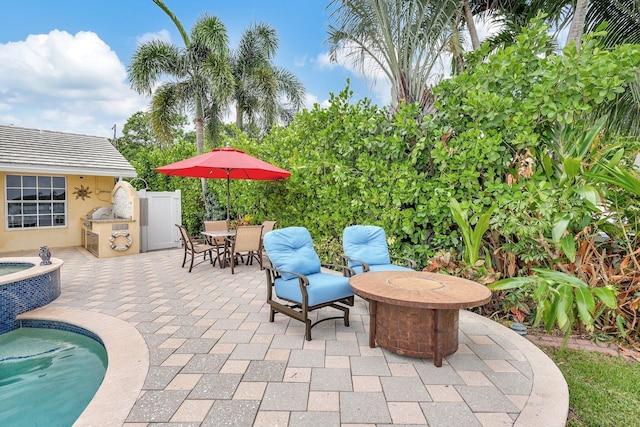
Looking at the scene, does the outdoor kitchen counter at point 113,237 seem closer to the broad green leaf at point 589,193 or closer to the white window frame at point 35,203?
the white window frame at point 35,203

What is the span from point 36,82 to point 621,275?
21.1 m

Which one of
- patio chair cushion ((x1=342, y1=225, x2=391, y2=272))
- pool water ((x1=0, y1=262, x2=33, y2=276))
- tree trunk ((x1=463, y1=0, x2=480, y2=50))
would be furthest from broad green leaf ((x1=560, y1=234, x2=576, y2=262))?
pool water ((x1=0, y1=262, x2=33, y2=276))

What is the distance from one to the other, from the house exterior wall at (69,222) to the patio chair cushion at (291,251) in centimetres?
896

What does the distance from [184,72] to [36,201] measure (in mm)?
6223

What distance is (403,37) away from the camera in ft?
18.3

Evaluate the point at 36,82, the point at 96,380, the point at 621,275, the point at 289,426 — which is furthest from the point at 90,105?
the point at 621,275

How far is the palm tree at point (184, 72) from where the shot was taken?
10.8 metres

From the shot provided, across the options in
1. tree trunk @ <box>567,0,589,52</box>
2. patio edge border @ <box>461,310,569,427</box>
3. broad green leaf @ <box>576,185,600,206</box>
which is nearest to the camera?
patio edge border @ <box>461,310,569,427</box>

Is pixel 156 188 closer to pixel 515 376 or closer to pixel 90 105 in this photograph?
pixel 90 105

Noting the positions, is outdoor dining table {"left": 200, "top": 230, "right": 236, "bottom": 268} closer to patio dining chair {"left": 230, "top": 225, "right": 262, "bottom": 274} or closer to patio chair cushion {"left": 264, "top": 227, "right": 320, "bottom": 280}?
patio dining chair {"left": 230, "top": 225, "right": 262, "bottom": 274}

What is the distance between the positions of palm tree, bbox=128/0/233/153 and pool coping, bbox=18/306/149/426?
8565 millimetres

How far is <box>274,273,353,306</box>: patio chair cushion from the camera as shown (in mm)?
3486

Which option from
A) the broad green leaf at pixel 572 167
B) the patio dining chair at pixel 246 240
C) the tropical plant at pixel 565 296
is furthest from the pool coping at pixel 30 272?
the broad green leaf at pixel 572 167

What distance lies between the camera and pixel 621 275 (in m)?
3.63
